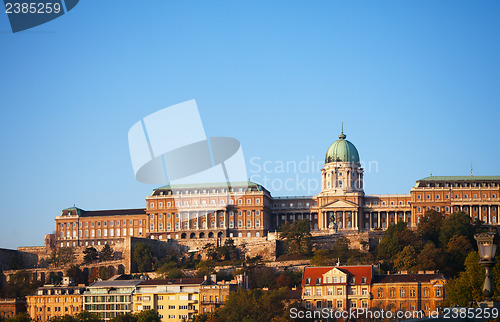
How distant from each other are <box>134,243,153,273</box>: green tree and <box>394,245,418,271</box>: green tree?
3739 cm

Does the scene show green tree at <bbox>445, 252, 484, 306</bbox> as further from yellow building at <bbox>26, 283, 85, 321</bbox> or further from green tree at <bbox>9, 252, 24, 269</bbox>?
green tree at <bbox>9, 252, 24, 269</bbox>

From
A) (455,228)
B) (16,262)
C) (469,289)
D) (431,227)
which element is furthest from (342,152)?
(469,289)

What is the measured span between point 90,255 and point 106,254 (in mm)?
2552

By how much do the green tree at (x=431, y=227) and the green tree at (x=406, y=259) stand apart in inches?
444

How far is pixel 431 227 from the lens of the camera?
123688mm

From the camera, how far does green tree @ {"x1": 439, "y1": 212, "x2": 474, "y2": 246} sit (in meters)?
119

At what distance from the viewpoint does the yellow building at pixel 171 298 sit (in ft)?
329

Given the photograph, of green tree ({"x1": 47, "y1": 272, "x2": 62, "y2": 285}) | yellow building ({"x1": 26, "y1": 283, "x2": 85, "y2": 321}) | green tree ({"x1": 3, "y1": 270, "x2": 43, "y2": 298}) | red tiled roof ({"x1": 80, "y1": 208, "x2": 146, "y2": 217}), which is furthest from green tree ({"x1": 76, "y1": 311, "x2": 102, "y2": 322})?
red tiled roof ({"x1": 80, "y1": 208, "x2": 146, "y2": 217})

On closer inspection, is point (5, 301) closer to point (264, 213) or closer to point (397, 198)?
point (264, 213)

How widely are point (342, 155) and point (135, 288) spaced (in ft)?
191

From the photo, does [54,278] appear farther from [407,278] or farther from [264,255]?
[407,278]

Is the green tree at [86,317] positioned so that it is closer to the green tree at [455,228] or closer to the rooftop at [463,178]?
the green tree at [455,228]

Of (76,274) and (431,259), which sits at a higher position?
(431,259)

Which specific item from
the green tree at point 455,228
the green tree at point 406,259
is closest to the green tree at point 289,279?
the green tree at point 406,259
